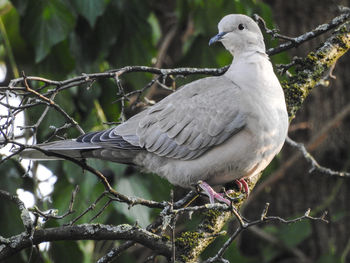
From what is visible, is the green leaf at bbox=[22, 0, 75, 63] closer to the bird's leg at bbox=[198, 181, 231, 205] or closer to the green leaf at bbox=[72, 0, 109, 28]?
the green leaf at bbox=[72, 0, 109, 28]

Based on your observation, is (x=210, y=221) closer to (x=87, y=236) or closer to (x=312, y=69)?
(x=87, y=236)

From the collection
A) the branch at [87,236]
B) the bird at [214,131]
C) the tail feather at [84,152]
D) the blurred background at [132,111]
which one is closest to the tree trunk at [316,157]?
the blurred background at [132,111]

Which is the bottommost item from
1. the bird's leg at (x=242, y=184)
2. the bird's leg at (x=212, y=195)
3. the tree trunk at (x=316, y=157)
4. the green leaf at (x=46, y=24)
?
the tree trunk at (x=316, y=157)

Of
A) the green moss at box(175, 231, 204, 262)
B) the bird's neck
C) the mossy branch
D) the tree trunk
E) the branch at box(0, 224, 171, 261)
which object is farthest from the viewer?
the tree trunk

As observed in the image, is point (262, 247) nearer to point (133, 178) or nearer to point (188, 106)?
point (133, 178)

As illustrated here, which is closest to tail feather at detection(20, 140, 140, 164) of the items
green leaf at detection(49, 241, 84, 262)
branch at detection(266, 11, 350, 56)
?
green leaf at detection(49, 241, 84, 262)

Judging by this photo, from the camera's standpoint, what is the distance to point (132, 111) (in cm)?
449

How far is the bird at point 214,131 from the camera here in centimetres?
314

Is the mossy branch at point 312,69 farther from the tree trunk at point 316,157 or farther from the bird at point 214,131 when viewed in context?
the tree trunk at point 316,157

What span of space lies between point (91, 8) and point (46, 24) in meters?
0.29

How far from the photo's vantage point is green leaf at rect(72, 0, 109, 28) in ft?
12.2

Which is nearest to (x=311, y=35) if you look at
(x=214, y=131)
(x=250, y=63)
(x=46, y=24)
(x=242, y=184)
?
(x=250, y=63)

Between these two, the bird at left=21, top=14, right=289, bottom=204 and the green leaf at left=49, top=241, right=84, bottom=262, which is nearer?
the bird at left=21, top=14, right=289, bottom=204

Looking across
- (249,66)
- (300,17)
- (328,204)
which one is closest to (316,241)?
(328,204)
